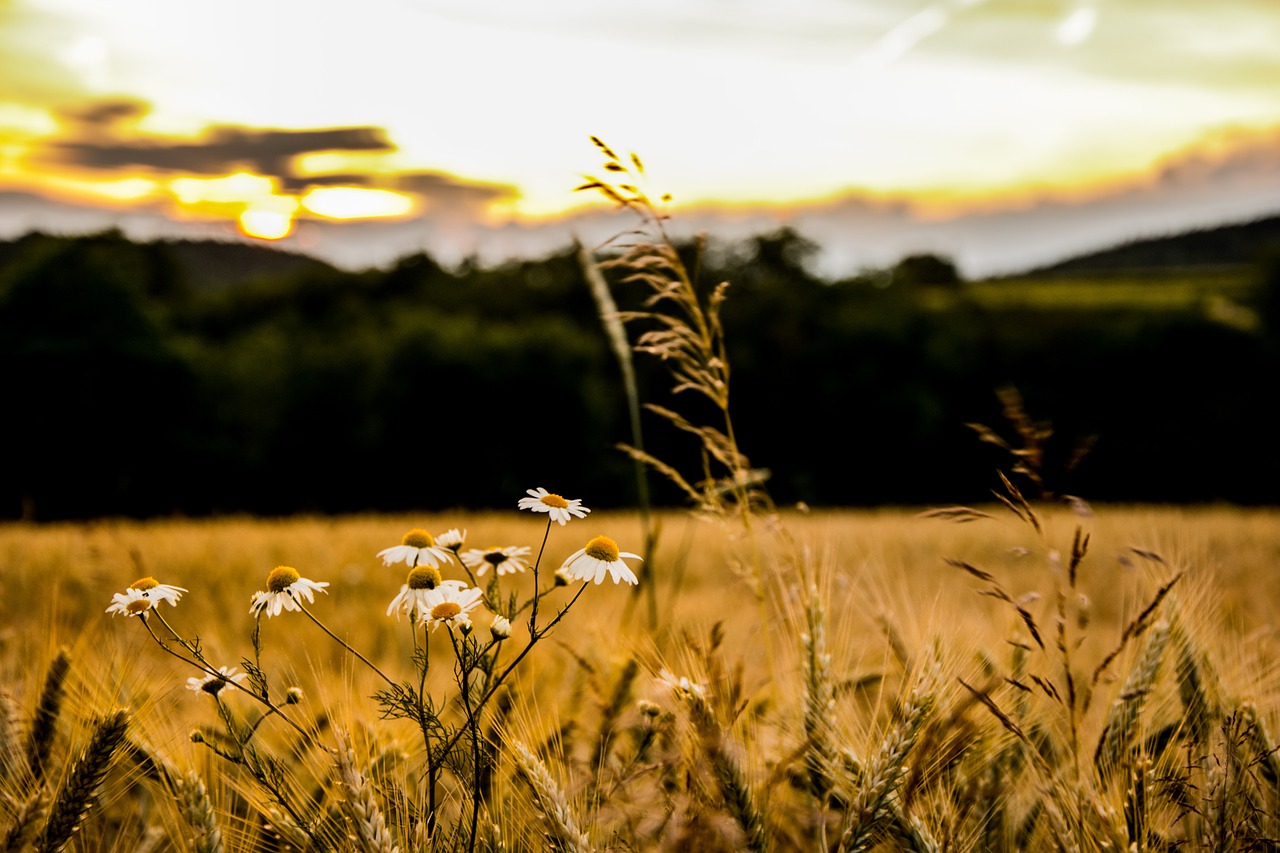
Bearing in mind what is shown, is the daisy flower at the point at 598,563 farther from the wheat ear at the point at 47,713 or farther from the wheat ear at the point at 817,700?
the wheat ear at the point at 47,713

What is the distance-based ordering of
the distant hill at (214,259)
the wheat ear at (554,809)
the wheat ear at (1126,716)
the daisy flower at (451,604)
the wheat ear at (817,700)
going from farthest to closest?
the distant hill at (214,259)
the wheat ear at (1126,716)
the wheat ear at (817,700)
the wheat ear at (554,809)
the daisy flower at (451,604)

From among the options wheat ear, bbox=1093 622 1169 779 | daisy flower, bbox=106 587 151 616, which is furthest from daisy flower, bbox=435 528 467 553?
wheat ear, bbox=1093 622 1169 779

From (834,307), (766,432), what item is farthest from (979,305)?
(766,432)

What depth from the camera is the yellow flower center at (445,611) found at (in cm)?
100

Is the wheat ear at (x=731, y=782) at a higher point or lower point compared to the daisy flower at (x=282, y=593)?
lower

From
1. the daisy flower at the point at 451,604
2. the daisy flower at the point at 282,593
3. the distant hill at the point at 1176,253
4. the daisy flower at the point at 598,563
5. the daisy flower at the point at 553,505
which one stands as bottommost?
the daisy flower at the point at 451,604

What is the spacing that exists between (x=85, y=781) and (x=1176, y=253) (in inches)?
2986

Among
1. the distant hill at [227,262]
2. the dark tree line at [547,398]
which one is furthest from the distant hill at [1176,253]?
the distant hill at [227,262]

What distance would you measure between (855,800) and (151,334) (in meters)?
37.7

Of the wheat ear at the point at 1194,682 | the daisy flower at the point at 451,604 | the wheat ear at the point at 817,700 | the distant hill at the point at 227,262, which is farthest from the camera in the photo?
the distant hill at the point at 227,262

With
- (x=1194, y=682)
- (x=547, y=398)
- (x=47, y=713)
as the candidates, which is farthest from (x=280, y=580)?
(x=547, y=398)

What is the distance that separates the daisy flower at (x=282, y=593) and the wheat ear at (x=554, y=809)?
0.37 meters

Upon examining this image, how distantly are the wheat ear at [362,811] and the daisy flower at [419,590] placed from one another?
206 mm

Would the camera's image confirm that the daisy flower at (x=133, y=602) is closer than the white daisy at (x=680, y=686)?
Yes
